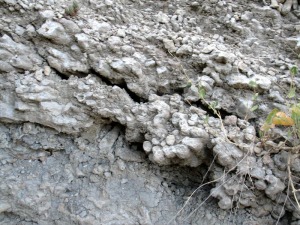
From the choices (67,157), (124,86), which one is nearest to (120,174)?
(67,157)

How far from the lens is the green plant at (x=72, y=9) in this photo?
1.96 meters

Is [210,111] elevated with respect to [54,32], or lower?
lower

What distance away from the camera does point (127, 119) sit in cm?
184

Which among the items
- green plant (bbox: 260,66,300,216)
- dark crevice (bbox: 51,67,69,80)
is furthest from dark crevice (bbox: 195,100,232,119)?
dark crevice (bbox: 51,67,69,80)

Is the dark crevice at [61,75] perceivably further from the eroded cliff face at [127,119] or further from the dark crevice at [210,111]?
the dark crevice at [210,111]

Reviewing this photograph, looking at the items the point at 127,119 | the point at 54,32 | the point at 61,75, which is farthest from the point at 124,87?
the point at 54,32

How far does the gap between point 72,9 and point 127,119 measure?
0.81 meters

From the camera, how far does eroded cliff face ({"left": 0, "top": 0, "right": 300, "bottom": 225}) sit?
1775mm

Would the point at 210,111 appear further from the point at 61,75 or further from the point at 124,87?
the point at 61,75

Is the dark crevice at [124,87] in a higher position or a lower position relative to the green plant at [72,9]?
lower

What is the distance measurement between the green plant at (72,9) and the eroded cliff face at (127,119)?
2 cm

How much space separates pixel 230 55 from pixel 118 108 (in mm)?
784

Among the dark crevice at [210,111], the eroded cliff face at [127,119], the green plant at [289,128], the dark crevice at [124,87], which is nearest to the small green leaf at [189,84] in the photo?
the eroded cliff face at [127,119]

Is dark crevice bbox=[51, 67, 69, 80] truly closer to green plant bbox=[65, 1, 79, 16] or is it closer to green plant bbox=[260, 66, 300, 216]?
green plant bbox=[65, 1, 79, 16]
